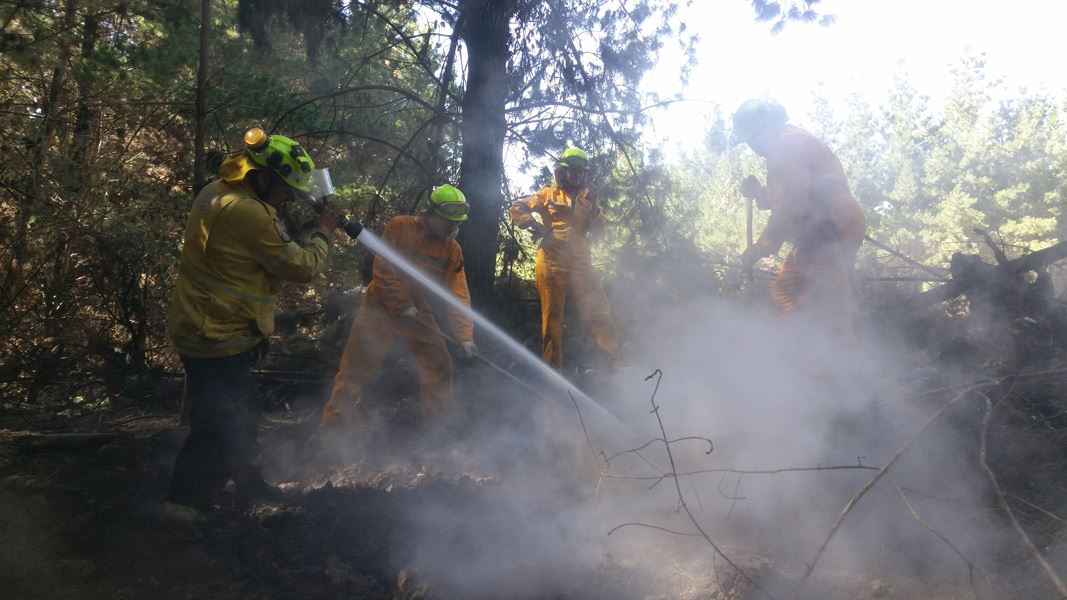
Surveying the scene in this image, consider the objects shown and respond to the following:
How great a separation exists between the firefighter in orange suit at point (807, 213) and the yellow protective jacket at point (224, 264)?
3.45 metres

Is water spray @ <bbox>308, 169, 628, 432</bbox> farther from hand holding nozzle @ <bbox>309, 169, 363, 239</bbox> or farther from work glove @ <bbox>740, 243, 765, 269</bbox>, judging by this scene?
work glove @ <bbox>740, 243, 765, 269</bbox>

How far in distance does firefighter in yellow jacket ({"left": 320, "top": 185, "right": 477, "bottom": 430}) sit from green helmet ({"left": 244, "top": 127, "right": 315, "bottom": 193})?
182 centimetres

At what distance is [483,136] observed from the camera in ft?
23.2

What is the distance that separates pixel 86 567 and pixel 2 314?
353cm

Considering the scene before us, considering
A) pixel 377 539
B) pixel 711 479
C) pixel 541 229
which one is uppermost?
pixel 541 229

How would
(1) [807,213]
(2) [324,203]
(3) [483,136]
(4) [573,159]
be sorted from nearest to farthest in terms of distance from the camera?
(2) [324,203]
(1) [807,213]
(4) [573,159]
(3) [483,136]

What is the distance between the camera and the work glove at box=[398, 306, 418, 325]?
5578mm

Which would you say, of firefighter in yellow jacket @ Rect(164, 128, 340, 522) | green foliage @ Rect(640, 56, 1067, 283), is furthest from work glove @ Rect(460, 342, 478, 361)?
green foliage @ Rect(640, 56, 1067, 283)

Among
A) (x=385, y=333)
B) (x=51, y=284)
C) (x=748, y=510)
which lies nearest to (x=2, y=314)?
(x=51, y=284)

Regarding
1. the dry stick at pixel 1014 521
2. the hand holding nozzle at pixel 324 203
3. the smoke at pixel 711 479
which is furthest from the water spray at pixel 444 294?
the dry stick at pixel 1014 521

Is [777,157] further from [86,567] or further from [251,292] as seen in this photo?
[86,567]

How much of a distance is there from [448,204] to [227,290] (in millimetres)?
2299

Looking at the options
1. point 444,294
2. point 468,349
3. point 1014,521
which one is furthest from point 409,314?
point 1014,521

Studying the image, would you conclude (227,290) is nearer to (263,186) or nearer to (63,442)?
(263,186)
